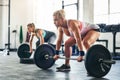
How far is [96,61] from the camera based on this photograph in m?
3.42

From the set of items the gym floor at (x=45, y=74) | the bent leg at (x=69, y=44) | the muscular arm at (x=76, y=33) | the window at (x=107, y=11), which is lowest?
the gym floor at (x=45, y=74)

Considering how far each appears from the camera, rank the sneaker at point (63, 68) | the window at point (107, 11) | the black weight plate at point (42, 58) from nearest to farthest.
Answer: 1. the sneaker at point (63, 68)
2. the black weight plate at point (42, 58)
3. the window at point (107, 11)

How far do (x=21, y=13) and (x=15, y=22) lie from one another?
0.53 metres

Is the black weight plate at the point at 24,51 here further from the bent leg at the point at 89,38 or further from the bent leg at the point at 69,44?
the bent leg at the point at 89,38

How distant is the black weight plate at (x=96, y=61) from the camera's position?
3.33 m

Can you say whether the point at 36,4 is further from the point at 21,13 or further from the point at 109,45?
the point at 109,45

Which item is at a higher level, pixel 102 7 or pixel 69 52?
pixel 102 7

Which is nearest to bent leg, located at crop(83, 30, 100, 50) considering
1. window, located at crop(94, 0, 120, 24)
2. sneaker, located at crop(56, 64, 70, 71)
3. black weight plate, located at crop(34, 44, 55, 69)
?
sneaker, located at crop(56, 64, 70, 71)

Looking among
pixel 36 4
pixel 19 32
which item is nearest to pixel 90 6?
pixel 36 4

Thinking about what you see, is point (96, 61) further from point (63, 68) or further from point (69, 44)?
point (63, 68)

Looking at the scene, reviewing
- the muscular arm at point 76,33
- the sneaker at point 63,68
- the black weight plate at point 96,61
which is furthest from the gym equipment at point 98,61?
the sneaker at point 63,68

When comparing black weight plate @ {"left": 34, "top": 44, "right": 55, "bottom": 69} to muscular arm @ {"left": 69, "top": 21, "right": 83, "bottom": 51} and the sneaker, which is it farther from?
muscular arm @ {"left": 69, "top": 21, "right": 83, "bottom": 51}

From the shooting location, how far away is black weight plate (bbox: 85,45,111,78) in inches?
131

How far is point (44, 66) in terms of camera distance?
4367 millimetres
